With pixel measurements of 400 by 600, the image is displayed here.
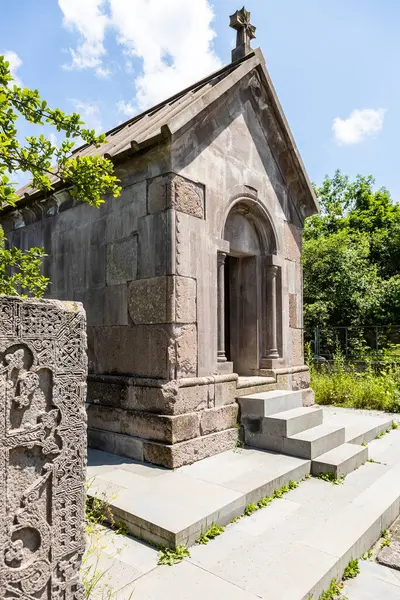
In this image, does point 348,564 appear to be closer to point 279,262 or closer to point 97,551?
point 97,551

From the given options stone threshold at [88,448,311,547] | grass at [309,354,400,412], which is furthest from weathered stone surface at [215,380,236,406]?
grass at [309,354,400,412]

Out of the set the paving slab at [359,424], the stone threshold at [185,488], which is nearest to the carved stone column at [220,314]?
the stone threshold at [185,488]

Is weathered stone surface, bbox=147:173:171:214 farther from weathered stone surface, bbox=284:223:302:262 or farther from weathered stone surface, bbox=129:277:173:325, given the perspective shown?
weathered stone surface, bbox=284:223:302:262

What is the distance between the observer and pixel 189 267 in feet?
16.1

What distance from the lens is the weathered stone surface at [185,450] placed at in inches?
173

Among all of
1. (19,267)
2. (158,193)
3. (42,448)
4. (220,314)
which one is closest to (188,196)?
(158,193)

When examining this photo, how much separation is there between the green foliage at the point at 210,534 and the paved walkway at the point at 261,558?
0.06 meters

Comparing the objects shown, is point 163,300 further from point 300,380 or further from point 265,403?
point 300,380

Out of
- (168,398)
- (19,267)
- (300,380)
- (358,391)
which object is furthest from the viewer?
(358,391)

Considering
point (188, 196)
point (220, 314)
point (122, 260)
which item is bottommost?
point (220, 314)

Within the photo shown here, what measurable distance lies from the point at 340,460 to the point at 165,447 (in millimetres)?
1948

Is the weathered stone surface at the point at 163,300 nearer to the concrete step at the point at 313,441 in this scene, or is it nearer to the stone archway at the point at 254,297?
the stone archway at the point at 254,297

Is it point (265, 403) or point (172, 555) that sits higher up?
point (265, 403)

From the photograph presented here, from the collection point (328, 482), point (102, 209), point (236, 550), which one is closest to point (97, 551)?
point (236, 550)
